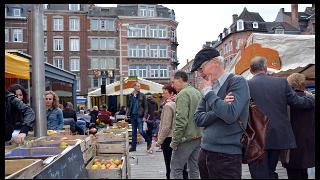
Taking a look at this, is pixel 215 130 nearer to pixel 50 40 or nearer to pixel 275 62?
pixel 275 62

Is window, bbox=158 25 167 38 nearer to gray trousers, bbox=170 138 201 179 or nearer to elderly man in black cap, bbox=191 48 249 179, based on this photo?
gray trousers, bbox=170 138 201 179

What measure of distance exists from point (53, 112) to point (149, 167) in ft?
6.11

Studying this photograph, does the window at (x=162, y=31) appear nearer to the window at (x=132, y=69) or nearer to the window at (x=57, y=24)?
the window at (x=132, y=69)

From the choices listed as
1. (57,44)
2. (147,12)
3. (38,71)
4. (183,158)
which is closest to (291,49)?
(183,158)

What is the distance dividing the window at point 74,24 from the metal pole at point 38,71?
44.5m

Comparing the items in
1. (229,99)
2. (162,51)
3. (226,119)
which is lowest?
(226,119)

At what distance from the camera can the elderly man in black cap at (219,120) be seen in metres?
2.56

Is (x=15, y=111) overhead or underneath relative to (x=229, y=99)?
underneath

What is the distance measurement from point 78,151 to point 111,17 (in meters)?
45.8

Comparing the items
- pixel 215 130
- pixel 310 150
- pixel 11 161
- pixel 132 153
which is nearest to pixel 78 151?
pixel 11 161

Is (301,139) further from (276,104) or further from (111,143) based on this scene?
(111,143)

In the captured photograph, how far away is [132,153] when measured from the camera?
8750mm

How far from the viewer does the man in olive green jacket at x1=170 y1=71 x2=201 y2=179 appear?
160 inches

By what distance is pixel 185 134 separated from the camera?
413 centimetres
